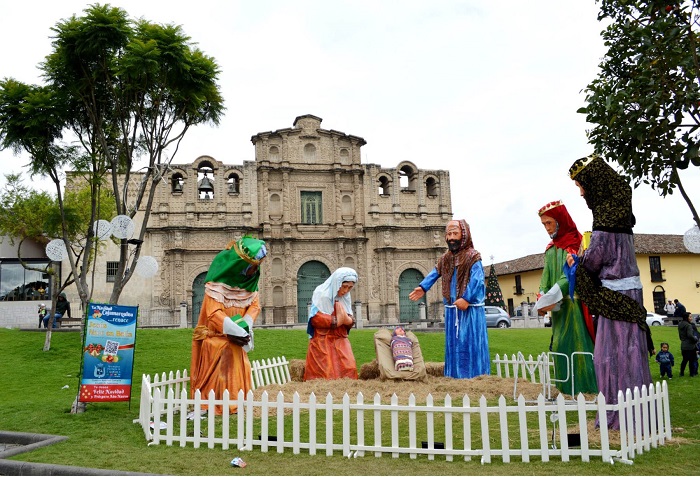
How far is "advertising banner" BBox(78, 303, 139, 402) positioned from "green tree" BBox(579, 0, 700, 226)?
667 centimetres

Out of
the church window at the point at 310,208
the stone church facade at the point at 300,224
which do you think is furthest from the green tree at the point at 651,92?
the church window at the point at 310,208

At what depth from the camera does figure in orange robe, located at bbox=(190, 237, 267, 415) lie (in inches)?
306

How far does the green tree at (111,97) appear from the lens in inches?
365

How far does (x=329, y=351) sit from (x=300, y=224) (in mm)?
22073

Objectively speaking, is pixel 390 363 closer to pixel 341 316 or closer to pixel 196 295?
pixel 341 316

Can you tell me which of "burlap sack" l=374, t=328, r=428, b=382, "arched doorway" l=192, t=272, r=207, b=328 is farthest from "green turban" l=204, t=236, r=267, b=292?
"arched doorway" l=192, t=272, r=207, b=328

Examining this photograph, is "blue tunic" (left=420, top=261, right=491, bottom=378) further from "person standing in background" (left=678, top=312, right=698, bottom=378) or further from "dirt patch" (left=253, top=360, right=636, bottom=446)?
"person standing in background" (left=678, top=312, right=698, bottom=378)

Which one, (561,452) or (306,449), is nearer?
(561,452)

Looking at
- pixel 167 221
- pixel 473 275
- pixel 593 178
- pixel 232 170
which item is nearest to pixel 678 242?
pixel 232 170

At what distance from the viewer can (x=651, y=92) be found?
23.6ft

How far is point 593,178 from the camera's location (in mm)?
6449

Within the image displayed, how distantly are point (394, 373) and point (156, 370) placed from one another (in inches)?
278

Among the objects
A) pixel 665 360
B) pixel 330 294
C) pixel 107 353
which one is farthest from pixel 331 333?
pixel 665 360

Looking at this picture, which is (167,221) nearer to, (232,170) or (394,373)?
(232,170)
